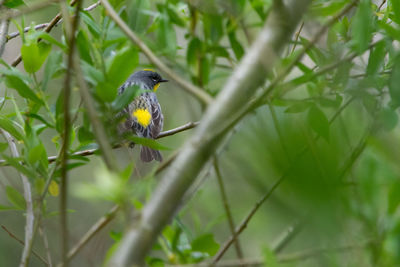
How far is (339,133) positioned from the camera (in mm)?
778

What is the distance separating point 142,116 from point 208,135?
163 inches

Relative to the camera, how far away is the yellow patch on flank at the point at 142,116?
16.2ft

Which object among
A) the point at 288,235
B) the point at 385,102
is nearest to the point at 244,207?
the point at 288,235

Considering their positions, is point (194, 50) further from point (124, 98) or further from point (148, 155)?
point (148, 155)

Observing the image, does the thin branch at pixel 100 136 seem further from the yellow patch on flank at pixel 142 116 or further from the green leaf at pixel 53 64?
the yellow patch on flank at pixel 142 116

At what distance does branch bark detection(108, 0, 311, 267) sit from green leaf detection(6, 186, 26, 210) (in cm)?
134

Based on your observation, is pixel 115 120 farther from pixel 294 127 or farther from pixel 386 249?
pixel 386 249

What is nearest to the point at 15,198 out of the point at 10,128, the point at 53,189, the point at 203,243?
the point at 53,189

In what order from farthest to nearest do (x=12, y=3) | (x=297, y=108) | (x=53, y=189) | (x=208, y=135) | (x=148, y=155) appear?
(x=148, y=155), (x=12, y=3), (x=53, y=189), (x=297, y=108), (x=208, y=135)

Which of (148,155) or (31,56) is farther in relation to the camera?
(148,155)

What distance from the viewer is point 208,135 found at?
91 cm

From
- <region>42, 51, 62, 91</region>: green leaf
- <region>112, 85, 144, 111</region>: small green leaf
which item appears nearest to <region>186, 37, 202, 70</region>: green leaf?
<region>112, 85, 144, 111</region>: small green leaf

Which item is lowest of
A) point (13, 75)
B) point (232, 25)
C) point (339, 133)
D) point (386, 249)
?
point (386, 249)

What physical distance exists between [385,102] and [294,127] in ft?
2.45
